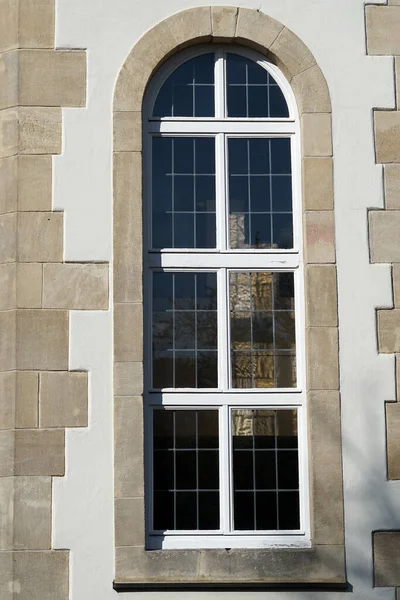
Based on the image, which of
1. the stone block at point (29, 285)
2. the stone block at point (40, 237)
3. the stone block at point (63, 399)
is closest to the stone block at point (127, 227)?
the stone block at point (40, 237)

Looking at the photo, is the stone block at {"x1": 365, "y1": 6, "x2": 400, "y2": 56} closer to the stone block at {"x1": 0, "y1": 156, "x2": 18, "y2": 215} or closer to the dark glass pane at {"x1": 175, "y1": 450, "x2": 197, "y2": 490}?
the stone block at {"x1": 0, "y1": 156, "x2": 18, "y2": 215}

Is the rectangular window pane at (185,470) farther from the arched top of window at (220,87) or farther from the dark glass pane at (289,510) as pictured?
the arched top of window at (220,87)

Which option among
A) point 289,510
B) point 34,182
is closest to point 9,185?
point 34,182

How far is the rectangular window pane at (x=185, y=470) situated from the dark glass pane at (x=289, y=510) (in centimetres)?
46

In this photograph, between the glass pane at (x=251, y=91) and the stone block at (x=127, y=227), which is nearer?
the stone block at (x=127, y=227)

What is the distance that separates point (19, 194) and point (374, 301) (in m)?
2.71

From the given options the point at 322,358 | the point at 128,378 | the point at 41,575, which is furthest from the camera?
the point at 322,358

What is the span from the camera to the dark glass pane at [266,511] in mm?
8328

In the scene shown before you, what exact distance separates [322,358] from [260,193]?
136cm

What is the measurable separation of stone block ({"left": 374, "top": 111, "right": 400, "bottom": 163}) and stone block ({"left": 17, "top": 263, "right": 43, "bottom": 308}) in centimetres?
266

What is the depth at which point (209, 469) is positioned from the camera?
840cm

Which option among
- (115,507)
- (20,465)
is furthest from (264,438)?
(20,465)

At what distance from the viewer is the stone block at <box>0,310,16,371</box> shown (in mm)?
8289

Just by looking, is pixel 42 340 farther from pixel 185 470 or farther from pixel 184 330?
pixel 185 470
